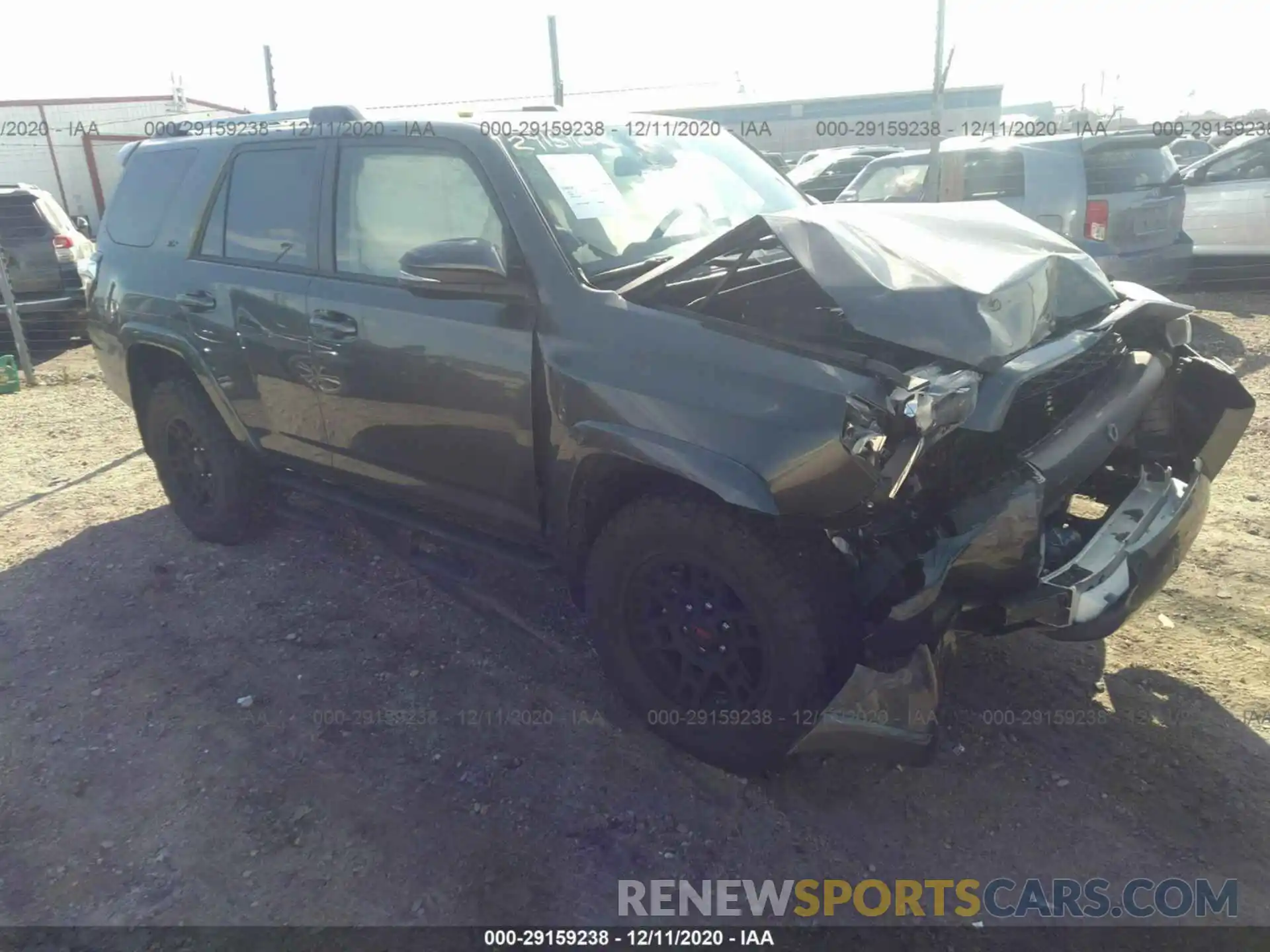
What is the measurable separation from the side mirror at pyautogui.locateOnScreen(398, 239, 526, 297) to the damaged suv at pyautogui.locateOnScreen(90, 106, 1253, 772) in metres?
0.01

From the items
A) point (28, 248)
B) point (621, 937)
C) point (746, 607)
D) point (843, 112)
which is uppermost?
point (843, 112)

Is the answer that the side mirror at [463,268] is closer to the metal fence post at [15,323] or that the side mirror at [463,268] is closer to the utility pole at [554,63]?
the metal fence post at [15,323]

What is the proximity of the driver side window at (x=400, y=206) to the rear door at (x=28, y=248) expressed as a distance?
7337mm

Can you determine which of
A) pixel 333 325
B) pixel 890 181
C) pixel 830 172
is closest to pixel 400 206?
pixel 333 325

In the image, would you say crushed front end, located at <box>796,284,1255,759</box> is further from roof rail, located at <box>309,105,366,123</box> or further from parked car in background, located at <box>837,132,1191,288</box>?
parked car in background, located at <box>837,132,1191,288</box>

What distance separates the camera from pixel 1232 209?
31.2 ft

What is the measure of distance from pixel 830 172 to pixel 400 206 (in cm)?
1084

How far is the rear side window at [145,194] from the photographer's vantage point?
448 centimetres

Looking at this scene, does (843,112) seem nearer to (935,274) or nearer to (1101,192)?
(1101,192)

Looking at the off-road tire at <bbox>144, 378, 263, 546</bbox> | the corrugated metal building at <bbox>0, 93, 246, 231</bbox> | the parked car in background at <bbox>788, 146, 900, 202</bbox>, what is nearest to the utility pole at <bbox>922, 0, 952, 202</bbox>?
the parked car in background at <bbox>788, 146, 900, 202</bbox>

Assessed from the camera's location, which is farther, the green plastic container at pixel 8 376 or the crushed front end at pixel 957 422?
the green plastic container at pixel 8 376

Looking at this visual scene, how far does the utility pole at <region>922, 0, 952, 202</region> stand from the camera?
316 inches

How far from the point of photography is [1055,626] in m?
2.53

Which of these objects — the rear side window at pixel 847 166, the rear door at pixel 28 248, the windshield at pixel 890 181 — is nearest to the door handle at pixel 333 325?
the windshield at pixel 890 181
